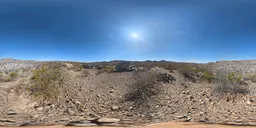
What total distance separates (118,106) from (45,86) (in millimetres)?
5984

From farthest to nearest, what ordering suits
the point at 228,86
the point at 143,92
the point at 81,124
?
the point at 143,92
the point at 228,86
the point at 81,124

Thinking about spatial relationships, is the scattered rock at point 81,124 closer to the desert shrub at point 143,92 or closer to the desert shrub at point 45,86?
the desert shrub at point 143,92

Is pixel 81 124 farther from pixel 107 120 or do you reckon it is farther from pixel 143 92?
pixel 143 92

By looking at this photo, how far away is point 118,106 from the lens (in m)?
15.6

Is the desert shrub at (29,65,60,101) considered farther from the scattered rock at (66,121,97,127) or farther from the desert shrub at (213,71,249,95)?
the desert shrub at (213,71,249,95)

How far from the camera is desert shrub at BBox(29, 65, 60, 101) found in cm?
1690

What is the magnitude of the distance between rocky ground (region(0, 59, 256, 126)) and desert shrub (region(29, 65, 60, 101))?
1.29 feet

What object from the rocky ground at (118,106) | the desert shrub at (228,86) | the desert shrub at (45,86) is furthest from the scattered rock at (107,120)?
the desert shrub at (228,86)

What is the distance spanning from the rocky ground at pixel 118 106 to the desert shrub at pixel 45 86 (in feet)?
1.29

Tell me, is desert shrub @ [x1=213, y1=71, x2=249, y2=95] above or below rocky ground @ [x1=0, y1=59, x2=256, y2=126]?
above

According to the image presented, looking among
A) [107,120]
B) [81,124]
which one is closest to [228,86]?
[107,120]

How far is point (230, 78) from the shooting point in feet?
60.5

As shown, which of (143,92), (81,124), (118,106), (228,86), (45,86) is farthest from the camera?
(45,86)

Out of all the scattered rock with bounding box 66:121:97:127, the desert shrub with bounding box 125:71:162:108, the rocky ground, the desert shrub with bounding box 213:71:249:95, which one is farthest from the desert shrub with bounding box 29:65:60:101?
the desert shrub with bounding box 213:71:249:95
